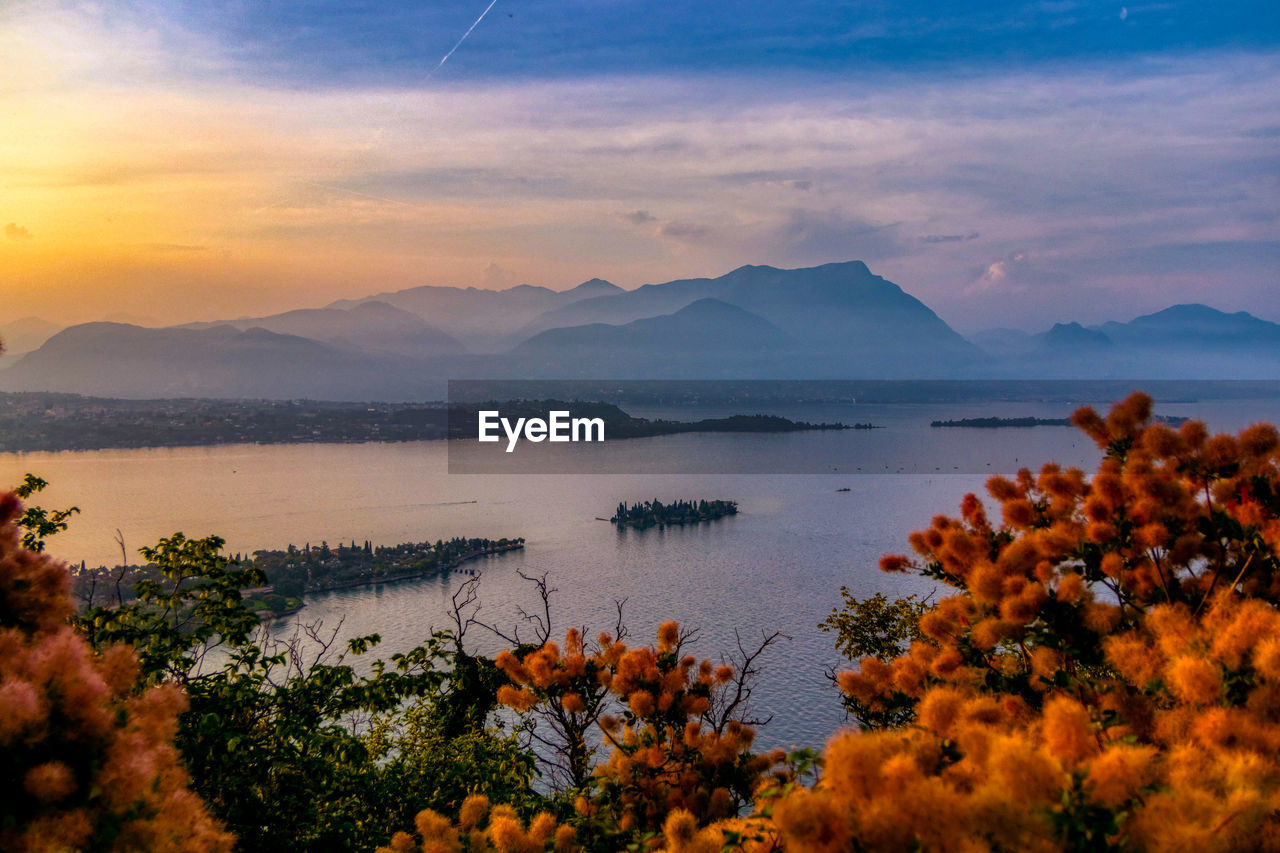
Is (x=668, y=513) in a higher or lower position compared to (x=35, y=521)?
lower

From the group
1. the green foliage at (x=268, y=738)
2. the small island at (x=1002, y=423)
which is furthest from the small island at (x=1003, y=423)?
the green foliage at (x=268, y=738)

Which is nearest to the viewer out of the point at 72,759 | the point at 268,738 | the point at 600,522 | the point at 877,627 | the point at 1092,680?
the point at 72,759

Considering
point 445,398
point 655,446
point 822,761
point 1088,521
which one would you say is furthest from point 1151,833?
point 445,398

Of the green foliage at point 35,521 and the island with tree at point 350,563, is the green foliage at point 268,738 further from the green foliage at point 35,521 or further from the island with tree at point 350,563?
the island with tree at point 350,563

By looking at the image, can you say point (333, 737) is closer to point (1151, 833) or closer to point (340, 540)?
point (1151, 833)

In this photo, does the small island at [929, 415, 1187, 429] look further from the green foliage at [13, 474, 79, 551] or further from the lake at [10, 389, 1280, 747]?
the green foliage at [13, 474, 79, 551]

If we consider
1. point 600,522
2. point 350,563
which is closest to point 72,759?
point 350,563

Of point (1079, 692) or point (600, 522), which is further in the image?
point (600, 522)

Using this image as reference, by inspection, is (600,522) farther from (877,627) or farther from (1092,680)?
(1092,680)
